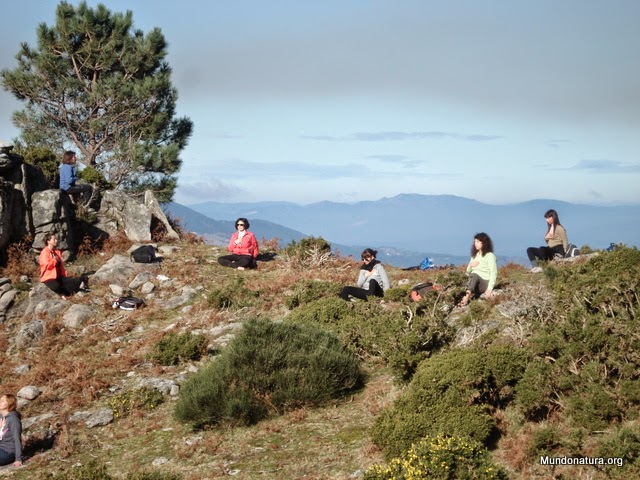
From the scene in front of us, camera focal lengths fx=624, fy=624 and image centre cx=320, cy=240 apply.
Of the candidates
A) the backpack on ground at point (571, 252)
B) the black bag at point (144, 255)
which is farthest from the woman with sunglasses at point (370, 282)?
the black bag at point (144, 255)

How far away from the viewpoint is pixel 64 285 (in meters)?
18.5

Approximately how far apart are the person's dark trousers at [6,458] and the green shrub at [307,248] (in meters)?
13.6

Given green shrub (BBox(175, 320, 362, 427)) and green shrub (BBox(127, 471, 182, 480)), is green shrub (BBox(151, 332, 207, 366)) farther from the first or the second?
green shrub (BBox(127, 471, 182, 480))

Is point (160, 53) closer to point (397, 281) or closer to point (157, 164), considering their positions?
point (157, 164)

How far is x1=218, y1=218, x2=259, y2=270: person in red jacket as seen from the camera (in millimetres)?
21984

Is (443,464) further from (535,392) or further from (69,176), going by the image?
(69,176)

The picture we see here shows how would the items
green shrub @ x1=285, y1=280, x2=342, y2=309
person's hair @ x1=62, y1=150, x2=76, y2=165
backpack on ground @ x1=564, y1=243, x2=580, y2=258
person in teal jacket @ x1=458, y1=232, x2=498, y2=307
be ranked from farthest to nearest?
person's hair @ x1=62, y1=150, x2=76, y2=165 < backpack on ground @ x1=564, y1=243, x2=580, y2=258 < green shrub @ x1=285, y1=280, x2=342, y2=309 < person in teal jacket @ x1=458, y1=232, x2=498, y2=307

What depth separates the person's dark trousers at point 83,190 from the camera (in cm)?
2368

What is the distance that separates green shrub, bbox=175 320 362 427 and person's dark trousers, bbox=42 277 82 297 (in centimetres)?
887

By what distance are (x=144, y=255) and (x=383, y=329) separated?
37.4ft

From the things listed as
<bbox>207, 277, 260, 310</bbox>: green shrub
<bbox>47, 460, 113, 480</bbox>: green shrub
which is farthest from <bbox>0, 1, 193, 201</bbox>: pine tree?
<bbox>47, 460, 113, 480</bbox>: green shrub

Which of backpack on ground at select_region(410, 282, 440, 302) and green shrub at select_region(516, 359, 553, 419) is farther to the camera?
backpack on ground at select_region(410, 282, 440, 302)

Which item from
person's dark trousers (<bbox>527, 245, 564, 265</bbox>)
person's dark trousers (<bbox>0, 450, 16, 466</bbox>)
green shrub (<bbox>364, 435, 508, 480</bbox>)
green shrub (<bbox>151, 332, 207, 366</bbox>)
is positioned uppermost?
person's dark trousers (<bbox>527, 245, 564, 265</bbox>)

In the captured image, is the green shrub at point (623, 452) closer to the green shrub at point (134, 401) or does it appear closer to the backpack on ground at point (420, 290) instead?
the green shrub at point (134, 401)
